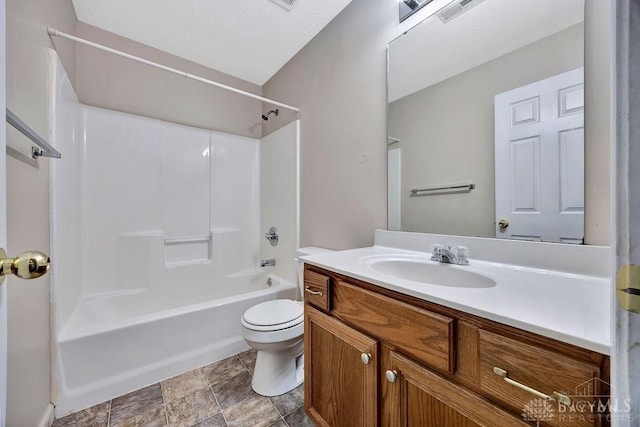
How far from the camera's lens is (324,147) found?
184 cm

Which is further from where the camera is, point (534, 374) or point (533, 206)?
point (533, 206)

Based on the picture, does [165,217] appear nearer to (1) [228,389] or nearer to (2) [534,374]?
(1) [228,389]

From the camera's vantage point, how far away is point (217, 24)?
177 centimetres

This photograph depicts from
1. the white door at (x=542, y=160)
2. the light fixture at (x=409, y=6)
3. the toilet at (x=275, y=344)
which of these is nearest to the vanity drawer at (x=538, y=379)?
the white door at (x=542, y=160)

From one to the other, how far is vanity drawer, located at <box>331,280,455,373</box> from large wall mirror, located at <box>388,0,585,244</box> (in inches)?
23.3

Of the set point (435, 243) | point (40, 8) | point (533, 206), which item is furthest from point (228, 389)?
point (40, 8)

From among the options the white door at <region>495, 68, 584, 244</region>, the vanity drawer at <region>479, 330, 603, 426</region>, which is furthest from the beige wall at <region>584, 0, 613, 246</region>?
the vanity drawer at <region>479, 330, 603, 426</region>

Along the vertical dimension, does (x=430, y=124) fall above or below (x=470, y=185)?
above

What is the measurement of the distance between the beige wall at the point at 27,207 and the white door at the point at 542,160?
5.86 ft

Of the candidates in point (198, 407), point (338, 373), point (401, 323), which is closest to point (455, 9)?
point (401, 323)

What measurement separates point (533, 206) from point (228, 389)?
1717 millimetres

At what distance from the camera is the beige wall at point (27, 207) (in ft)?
2.81

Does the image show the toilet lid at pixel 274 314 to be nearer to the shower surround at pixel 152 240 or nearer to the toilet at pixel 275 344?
the toilet at pixel 275 344

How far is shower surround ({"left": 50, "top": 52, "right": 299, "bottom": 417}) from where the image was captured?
1.32 meters
